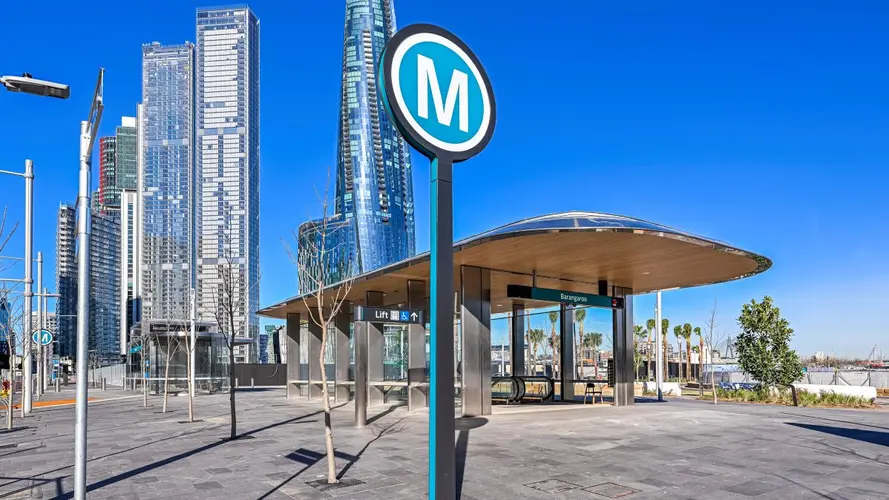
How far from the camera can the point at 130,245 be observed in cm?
18950

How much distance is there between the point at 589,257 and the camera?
726 inches

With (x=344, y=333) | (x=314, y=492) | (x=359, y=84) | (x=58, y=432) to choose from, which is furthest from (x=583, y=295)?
(x=359, y=84)

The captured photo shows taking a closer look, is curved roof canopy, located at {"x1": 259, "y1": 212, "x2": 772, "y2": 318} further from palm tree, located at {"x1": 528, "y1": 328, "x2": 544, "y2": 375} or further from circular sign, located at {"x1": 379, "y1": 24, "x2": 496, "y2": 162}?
circular sign, located at {"x1": 379, "y1": 24, "x2": 496, "y2": 162}

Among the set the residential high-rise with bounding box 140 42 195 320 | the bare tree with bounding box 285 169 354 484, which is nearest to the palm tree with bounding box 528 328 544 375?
the bare tree with bounding box 285 169 354 484

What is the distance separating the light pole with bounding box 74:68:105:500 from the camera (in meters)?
6.84

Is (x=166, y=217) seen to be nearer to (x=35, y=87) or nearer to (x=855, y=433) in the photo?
(x=855, y=433)

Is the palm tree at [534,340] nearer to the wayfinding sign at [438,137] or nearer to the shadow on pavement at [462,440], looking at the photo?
the shadow on pavement at [462,440]

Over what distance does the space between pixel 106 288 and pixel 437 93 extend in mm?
191486

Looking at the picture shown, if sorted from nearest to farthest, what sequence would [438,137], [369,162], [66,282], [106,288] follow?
[438,137], [66,282], [369,162], [106,288]

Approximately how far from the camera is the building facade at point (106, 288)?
15375cm

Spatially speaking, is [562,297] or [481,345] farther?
[562,297]

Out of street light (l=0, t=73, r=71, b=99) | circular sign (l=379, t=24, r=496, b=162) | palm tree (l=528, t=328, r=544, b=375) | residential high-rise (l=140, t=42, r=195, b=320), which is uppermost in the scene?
residential high-rise (l=140, t=42, r=195, b=320)

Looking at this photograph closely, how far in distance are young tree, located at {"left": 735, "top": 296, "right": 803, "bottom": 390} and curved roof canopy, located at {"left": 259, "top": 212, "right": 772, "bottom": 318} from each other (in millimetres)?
6333

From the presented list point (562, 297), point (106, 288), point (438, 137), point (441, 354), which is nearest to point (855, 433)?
point (562, 297)
